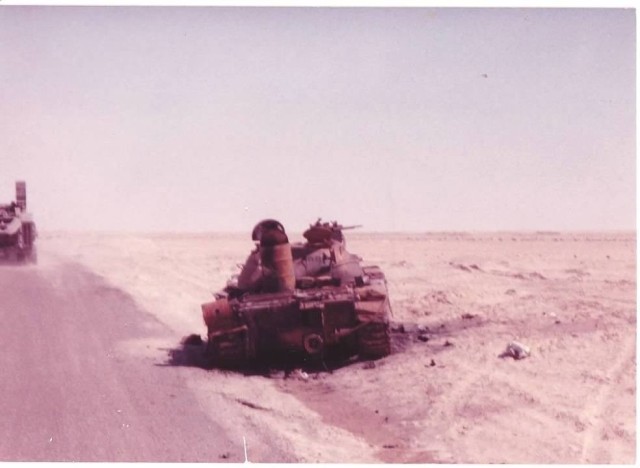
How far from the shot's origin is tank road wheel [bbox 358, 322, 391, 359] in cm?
1409

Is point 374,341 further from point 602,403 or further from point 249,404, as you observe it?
point 602,403

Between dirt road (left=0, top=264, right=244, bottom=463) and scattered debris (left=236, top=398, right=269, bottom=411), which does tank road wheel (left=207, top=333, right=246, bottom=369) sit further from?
scattered debris (left=236, top=398, right=269, bottom=411)

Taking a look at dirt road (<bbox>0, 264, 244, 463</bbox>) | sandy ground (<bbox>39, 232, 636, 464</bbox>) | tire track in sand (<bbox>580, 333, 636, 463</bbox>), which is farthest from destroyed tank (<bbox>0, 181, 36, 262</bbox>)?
tire track in sand (<bbox>580, 333, 636, 463</bbox>)

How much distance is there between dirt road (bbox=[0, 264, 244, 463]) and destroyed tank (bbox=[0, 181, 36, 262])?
12.1 meters

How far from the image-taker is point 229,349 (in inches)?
559

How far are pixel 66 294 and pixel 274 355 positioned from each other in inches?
475

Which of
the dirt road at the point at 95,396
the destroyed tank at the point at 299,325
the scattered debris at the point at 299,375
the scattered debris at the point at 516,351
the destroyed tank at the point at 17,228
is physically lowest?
the scattered debris at the point at 299,375

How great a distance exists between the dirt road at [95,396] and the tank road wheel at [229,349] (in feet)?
2.32

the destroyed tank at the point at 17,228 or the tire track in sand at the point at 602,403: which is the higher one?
the destroyed tank at the point at 17,228

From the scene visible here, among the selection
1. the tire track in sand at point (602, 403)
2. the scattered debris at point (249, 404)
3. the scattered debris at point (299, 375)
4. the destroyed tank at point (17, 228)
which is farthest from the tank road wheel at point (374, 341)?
the destroyed tank at point (17, 228)

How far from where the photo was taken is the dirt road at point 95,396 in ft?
32.6

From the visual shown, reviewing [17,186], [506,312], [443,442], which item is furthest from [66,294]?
[443,442]

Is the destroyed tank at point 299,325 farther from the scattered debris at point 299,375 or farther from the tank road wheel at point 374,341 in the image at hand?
the scattered debris at point 299,375

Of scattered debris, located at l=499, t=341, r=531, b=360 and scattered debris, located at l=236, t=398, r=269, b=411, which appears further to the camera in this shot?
scattered debris, located at l=499, t=341, r=531, b=360
